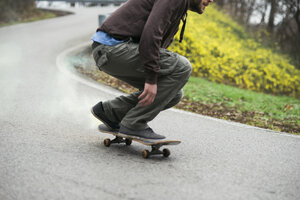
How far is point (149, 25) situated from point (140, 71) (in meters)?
0.48

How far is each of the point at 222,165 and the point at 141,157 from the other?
788 mm

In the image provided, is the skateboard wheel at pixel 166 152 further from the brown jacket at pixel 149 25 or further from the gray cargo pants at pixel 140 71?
the brown jacket at pixel 149 25

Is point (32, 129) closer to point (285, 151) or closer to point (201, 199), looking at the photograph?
point (201, 199)

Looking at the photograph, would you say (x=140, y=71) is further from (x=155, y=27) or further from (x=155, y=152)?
(x=155, y=152)

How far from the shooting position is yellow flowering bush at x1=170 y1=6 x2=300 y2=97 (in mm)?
11878

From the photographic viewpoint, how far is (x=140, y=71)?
3.38 m

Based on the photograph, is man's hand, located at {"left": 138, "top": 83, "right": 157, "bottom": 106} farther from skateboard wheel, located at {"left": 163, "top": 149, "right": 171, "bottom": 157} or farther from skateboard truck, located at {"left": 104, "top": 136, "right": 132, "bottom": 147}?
skateboard truck, located at {"left": 104, "top": 136, "right": 132, "bottom": 147}

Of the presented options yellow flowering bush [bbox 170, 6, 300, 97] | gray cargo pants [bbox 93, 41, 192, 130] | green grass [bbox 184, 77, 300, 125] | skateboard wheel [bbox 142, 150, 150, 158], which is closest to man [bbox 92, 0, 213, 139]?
gray cargo pants [bbox 93, 41, 192, 130]

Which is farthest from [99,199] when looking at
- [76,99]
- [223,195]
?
[76,99]

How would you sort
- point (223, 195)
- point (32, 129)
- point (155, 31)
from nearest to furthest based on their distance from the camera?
1. point (223, 195)
2. point (155, 31)
3. point (32, 129)

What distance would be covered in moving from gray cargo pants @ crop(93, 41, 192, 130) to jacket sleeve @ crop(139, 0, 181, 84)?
187 mm

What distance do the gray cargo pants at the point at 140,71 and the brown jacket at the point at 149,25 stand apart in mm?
122

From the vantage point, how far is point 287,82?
1425 centimetres

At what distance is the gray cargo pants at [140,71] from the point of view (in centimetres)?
335
